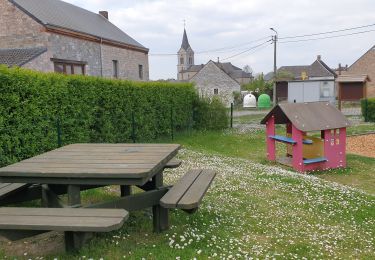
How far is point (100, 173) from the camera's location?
373 centimetres

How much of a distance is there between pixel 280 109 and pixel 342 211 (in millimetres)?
4945

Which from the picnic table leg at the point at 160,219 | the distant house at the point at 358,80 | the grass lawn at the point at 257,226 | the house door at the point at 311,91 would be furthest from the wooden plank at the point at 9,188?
the house door at the point at 311,91

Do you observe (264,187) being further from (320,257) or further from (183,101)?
(183,101)

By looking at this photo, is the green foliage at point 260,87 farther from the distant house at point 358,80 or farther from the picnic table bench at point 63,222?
the picnic table bench at point 63,222

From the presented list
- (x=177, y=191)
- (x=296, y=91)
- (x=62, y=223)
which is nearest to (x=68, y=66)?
(x=177, y=191)

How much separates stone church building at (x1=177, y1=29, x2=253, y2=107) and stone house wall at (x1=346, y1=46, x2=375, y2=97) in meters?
15.4

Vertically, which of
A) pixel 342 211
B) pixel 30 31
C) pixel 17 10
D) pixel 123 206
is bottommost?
pixel 342 211

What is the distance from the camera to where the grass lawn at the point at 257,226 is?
13.0 feet

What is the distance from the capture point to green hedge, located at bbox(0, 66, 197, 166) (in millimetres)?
7523

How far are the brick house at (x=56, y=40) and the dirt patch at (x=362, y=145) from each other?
46.5 ft

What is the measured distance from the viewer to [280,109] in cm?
1037

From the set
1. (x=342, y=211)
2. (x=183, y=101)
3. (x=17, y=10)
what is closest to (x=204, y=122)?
(x=183, y=101)

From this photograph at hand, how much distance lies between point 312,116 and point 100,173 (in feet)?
25.7

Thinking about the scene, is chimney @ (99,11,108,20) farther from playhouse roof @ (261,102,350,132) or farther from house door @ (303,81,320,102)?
playhouse roof @ (261,102,350,132)
